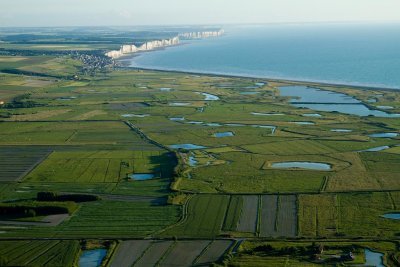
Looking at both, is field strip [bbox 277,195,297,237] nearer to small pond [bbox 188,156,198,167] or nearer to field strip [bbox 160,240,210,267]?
field strip [bbox 160,240,210,267]

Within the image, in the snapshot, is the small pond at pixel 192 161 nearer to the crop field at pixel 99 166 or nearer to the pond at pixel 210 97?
the crop field at pixel 99 166

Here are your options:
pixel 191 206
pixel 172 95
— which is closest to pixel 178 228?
pixel 191 206

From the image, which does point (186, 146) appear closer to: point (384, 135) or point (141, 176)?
point (141, 176)

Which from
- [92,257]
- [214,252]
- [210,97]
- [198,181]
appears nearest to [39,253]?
[92,257]

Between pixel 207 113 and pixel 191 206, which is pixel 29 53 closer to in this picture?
pixel 207 113

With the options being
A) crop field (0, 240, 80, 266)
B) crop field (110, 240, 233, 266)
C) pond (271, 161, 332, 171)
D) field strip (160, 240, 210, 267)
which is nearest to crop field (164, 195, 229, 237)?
field strip (160, 240, 210, 267)

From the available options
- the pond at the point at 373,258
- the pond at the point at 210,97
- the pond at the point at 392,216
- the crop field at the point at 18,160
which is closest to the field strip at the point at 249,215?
the pond at the point at 373,258
